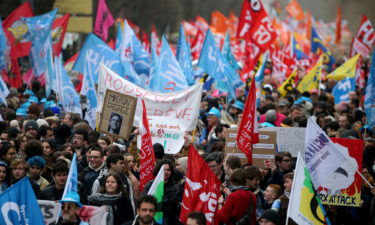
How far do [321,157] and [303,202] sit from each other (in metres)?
1.38

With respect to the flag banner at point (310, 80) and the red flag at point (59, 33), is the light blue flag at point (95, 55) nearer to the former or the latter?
the red flag at point (59, 33)

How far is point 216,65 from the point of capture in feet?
57.4

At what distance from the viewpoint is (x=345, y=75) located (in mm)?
19719

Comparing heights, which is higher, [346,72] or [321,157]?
[346,72]

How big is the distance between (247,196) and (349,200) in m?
1.38

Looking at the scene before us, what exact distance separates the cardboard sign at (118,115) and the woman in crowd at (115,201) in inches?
112

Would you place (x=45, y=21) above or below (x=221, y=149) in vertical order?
above

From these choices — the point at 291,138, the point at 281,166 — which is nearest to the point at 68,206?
the point at 281,166

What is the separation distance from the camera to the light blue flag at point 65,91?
1551cm

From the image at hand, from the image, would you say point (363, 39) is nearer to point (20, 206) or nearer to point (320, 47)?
point (320, 47)

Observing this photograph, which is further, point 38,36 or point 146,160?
point 38,36

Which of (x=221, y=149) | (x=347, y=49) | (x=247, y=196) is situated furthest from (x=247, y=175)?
(x=347, y=49)

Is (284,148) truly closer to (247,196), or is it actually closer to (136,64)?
(247,196)

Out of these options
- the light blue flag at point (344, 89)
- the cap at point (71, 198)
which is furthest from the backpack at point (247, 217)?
the light blue flag at point (344, 89)
